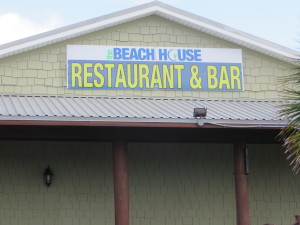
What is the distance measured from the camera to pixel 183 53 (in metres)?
17.2

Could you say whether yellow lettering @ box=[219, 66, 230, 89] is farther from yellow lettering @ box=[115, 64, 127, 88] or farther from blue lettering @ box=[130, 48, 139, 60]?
yellow lettering @ box=[115, 64, 127, 88]

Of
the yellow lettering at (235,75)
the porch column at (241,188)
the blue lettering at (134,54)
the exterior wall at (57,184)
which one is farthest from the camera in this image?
the yellow lettering at (235,75)

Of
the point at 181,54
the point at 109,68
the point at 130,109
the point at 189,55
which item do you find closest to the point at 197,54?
the point at 189,55

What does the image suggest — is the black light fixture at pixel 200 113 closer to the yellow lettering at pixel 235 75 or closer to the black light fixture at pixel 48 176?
the yellow lettering at pixel 235 75

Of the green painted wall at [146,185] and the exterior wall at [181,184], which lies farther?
the exterior wall at [181,184]

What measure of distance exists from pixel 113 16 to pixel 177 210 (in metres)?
5.32

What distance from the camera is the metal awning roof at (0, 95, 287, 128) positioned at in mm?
12953

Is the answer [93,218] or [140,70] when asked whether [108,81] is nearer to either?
[140,70]

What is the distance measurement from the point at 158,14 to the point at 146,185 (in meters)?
4.53

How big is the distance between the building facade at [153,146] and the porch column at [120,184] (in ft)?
1.82

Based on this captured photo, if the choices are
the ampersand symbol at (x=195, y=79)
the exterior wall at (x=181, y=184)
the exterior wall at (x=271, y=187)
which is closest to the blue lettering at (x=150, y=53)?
the ampersand symbol at (x=195, y=79)

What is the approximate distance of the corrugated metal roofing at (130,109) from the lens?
13.0m

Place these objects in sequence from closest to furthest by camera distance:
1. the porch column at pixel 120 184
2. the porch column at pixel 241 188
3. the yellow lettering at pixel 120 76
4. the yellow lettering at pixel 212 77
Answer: the porch column at pixel 120 184, the porch column at pixel 241 188, the yellow lettering at pixel 120 76, the yellow lettering at pixel 212 77

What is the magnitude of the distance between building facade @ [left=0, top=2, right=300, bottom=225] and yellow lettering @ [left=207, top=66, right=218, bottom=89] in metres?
0.08
